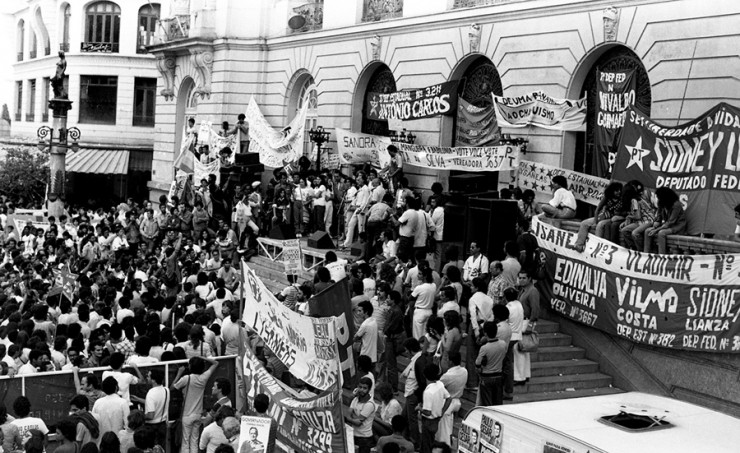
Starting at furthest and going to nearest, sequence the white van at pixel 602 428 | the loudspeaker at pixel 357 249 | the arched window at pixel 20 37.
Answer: the arched window at pixel 20 37
the loudspeaker at pixel 357 249
the white van at pixel 602 428

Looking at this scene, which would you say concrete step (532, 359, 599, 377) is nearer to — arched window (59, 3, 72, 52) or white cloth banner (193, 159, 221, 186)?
white cloth banner (193, 159, 221, 186)

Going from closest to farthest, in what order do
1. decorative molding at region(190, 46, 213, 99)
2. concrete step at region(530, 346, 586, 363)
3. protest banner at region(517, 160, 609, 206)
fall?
concrete step at region(530, 346, 586, 363) < protest banner at region(517, 160, 609, 206) < decorative molding at region(190, 46, 213, 99)

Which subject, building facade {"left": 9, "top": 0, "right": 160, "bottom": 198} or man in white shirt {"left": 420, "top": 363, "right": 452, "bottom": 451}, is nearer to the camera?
man in white shirt {"left": 420, "top": 363, "right": 452, "bottom": 451}

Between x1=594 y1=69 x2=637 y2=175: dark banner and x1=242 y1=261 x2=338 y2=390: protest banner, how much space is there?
9054mm

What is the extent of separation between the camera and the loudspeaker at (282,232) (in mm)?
24188

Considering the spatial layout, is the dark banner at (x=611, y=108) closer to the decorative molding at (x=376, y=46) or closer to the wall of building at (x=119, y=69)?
the decorative molding at (x=376, y=46)

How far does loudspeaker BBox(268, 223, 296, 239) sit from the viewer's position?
79.4ft

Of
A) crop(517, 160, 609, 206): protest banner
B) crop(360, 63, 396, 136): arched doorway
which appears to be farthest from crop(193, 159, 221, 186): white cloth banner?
crop(517, 160, 609, 206): protest banner

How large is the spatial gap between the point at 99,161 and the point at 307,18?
80.2 feet

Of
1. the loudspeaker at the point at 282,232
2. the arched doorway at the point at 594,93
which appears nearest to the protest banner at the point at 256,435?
the arched doorway at the point at 594,93

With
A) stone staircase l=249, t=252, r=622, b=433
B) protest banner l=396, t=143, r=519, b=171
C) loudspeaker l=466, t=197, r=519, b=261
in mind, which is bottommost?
stone staircase l=249, t=252, r=622, b=433

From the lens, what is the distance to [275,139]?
2944 cm

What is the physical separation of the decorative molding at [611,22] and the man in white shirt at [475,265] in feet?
20.9

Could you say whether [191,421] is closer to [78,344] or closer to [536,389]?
[78,344]
